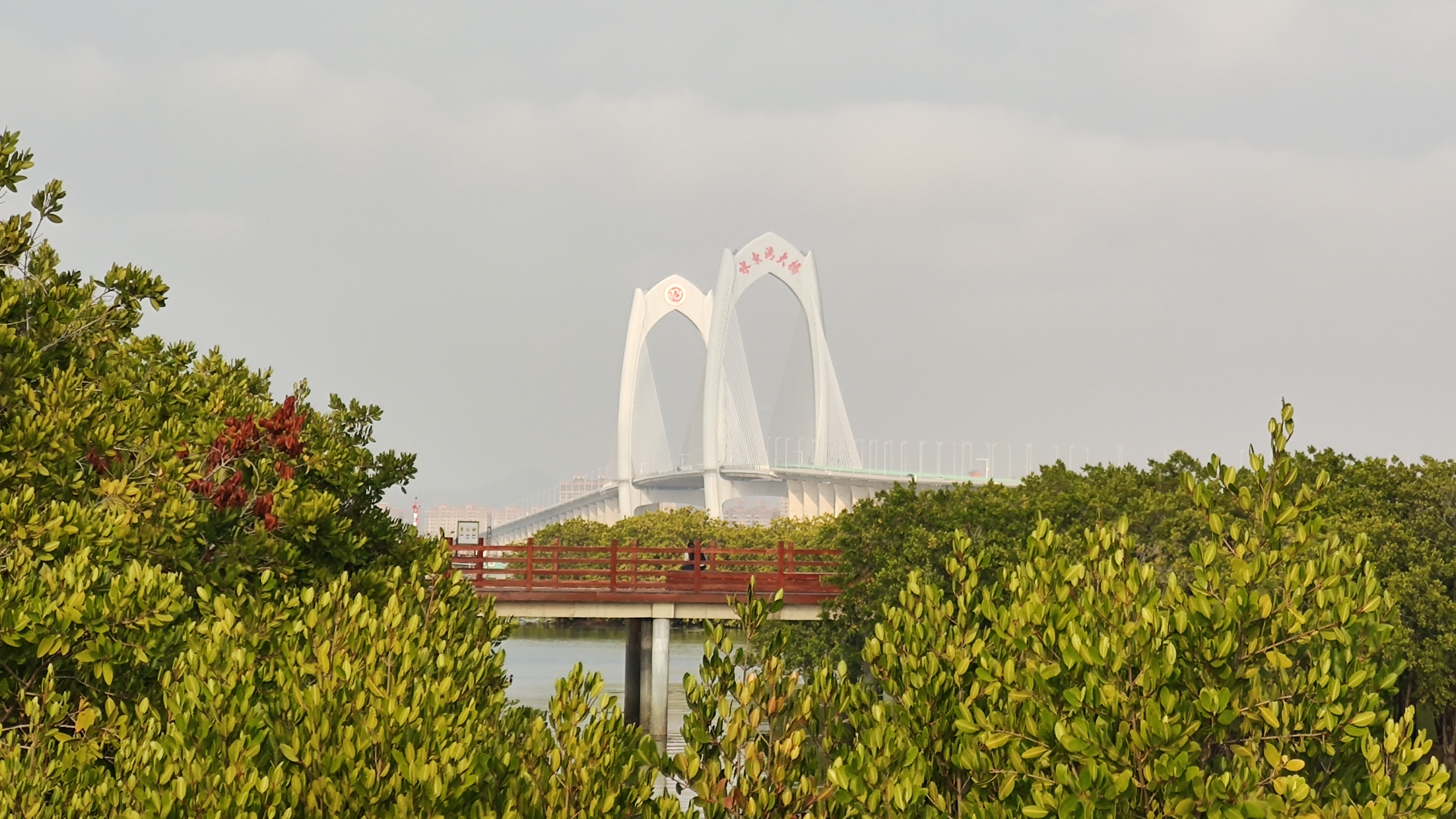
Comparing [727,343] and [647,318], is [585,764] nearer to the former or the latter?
[727,343]

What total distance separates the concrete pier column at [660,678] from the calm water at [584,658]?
0.23 m

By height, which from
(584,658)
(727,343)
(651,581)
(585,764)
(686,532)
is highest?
(727,343)

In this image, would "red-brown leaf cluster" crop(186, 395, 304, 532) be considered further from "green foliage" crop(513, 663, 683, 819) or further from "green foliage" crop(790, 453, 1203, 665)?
"green foliage" crop(790, 453, 1203, 665)

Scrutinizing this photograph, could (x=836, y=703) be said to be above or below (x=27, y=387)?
below

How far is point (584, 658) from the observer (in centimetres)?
4888

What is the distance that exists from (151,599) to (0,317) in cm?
331

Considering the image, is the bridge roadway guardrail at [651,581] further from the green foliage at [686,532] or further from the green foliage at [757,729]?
the green foliage at [686,532]

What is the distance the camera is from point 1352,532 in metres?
21.5

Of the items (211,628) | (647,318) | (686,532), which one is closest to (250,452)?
(211,628)

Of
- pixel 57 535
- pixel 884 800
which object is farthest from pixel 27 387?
pixel 884 800

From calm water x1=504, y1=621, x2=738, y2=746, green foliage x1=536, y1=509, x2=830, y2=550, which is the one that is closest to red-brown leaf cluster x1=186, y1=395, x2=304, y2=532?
calm water x1=504, y1=621, x2=738, y2=746

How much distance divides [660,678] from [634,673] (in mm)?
3122

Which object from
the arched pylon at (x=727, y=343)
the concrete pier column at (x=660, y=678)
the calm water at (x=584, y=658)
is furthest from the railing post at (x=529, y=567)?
the arched pylon at (x=727, y=343)

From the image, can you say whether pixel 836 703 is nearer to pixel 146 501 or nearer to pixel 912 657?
pixel 912 657
